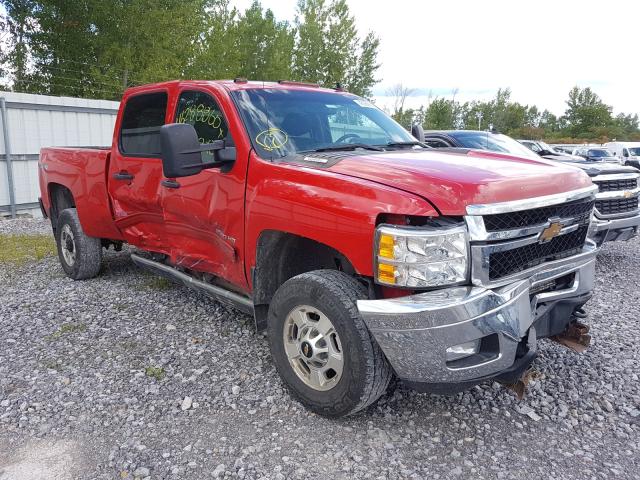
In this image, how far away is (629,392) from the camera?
3.46 metres

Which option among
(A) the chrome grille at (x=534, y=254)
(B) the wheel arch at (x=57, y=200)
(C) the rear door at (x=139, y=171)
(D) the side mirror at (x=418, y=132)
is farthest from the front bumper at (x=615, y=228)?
(B) the wheel arch at (x=57, y=200)

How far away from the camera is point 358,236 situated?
2682mm

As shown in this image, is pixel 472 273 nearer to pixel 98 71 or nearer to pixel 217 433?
pixel 217 433

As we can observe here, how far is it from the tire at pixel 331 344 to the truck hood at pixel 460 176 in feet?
2.05

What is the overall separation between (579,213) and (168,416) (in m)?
2.78

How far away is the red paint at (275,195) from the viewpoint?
8.67ft

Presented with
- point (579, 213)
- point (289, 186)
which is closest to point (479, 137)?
point (579, 213)

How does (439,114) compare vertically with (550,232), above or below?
above

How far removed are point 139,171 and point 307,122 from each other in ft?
5.61

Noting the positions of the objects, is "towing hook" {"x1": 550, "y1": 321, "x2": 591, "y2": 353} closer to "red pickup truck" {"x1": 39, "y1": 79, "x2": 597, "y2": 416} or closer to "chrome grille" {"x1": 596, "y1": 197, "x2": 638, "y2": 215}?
"red pickup truck" {"x1": 39, "y1": 79, "x2": 597, "y2": 416}

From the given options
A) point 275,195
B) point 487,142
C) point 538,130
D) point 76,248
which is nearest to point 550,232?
point 275,195

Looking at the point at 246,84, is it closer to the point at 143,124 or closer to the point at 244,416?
the point at 143,124

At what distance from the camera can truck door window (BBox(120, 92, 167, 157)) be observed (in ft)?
14.8

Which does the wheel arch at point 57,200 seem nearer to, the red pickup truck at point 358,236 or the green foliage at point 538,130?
the red pickup truck at point 358,236
